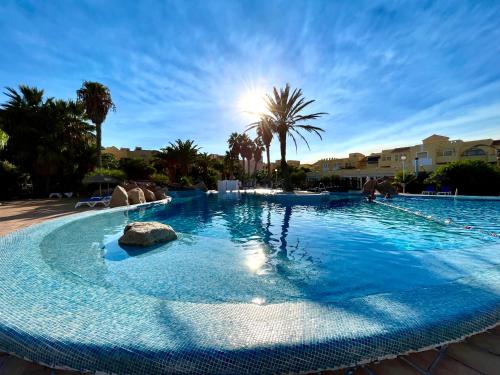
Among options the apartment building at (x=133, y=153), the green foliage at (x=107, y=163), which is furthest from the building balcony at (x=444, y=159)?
the apartment building at (x=133, y=153)

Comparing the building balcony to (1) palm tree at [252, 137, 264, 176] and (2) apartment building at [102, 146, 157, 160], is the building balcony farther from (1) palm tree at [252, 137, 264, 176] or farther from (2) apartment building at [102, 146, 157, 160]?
(2) apartment building at [102, 146, 157, 160]

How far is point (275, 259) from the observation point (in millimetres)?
6234

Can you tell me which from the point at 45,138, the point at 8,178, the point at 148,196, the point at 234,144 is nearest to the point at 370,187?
the point at 148,196

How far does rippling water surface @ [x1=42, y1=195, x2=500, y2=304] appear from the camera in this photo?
4.52 m

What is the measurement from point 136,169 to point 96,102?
1159cm

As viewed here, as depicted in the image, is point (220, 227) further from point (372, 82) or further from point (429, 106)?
point (429, 106)

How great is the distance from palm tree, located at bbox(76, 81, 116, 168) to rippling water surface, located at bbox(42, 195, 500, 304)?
709 inches

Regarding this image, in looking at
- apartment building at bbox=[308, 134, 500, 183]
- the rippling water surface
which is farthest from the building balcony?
the rippling water surface

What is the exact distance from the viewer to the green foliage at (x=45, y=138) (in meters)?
23.5

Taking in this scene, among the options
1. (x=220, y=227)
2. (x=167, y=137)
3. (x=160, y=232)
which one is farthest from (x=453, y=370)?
(x=167, y=137)

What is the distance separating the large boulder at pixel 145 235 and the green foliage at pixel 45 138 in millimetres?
20845

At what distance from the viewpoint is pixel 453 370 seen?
7.34ft

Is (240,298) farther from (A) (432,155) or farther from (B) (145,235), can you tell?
(A) (432,155)

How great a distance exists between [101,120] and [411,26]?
24814 millimetres
